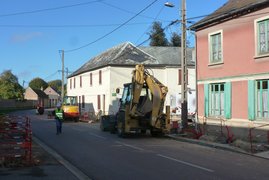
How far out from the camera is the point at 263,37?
18797 mm


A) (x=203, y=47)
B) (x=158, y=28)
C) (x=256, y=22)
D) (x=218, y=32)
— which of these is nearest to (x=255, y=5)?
(x=256, y=22)

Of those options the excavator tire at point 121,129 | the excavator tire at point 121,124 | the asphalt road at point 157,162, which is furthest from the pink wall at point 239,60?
the excavator tire at point 121,129

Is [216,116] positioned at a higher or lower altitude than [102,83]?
lower

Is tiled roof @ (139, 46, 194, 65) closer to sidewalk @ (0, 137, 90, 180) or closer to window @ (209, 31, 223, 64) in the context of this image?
window @ (209, 31, 223, 64)

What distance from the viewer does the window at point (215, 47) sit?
22.1m

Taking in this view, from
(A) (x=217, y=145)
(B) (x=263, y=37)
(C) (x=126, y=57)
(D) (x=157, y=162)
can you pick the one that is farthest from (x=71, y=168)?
(C) (x=126, y=57)

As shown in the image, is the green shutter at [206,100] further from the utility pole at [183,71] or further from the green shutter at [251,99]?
the green shutter at [251,99]

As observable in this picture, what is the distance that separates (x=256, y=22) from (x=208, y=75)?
472 centimetres

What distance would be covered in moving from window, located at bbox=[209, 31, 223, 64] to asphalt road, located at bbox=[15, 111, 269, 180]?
633cm

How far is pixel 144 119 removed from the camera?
2141cm

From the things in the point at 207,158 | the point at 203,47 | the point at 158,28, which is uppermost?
the point at 158,28

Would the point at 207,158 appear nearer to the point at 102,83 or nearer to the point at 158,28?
the point at 102,83

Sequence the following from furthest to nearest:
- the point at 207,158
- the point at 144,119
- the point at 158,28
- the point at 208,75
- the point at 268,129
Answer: the point at 158,28 → the point at 208,75 → the point at 144,119 → the point at 268,129 → the point at 207,158

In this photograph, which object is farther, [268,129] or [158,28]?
[158,28]
